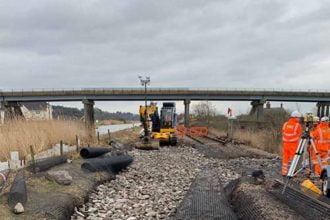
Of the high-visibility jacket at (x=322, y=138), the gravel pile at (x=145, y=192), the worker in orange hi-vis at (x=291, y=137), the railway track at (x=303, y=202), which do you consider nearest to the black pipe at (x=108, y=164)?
the gravel pile at (x=145, y=192)

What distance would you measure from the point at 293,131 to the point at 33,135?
803 cm

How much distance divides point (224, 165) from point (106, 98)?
39.5m

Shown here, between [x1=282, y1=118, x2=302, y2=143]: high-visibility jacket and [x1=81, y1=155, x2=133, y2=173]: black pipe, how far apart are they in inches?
202

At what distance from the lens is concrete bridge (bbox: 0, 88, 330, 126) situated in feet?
159

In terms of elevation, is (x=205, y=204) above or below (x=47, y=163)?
below

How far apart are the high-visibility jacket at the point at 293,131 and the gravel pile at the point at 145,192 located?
2.05m

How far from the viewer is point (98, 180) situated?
840cm

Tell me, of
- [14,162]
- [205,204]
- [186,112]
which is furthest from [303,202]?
[186,112]

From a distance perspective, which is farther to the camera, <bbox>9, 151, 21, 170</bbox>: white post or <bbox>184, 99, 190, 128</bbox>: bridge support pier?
<bbox>184, 99, 190, 128</bbox>: bridge support pier

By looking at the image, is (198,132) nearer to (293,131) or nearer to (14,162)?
(293,131)

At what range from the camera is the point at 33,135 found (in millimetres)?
10477

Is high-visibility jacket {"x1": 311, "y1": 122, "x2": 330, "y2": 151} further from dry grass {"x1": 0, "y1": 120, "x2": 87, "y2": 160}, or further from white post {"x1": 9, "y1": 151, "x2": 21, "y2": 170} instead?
dry grass {"x1": 0, "y1": 120, "x2": 87, "y2": 160}

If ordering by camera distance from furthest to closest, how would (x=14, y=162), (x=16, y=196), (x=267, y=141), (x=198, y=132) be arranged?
(x=198, y=132) → (x=267, y=141) → (x=14, y=162) → (x=16, y=196)

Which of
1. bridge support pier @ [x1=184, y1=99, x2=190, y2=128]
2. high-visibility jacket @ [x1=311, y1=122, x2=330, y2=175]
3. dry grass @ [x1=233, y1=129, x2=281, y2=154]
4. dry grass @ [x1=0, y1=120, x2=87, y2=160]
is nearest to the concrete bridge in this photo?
bridge support pier @ [x1=184, y1=99, x2=190, y2=128]
